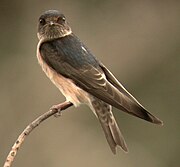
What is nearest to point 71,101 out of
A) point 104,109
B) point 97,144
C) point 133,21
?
point 104,109

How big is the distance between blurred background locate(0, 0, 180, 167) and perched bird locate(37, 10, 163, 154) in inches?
79.0

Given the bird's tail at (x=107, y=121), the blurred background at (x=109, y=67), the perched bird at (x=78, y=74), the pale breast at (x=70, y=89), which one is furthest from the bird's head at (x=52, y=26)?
the blurred background at (x=109, y=67)

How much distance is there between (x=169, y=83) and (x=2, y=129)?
1421mm

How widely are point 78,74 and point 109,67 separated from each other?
96.5 inches

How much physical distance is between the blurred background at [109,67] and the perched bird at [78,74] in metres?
2.01

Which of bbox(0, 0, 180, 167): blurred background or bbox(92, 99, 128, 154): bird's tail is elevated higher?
bbox(0, 0, 180, 167): blurred background

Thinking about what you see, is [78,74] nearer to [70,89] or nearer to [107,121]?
[70,89]

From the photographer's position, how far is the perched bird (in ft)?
8.77

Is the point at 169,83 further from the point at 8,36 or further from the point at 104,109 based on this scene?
the point at 104,109

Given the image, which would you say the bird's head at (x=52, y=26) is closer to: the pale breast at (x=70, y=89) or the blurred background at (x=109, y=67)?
the pale breast at (x=70, y=89)

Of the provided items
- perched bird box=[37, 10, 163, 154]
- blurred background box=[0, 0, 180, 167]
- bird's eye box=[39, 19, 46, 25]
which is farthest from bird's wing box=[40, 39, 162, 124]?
blurred background box=[0, 0, 180, 167]

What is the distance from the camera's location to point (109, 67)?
529 cm

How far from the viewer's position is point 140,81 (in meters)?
5.55

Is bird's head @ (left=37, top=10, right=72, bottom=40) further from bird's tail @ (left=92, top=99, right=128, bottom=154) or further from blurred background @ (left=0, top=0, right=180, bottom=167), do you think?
blurred background @ (left=0, top=0, right=180, bottom=167)
